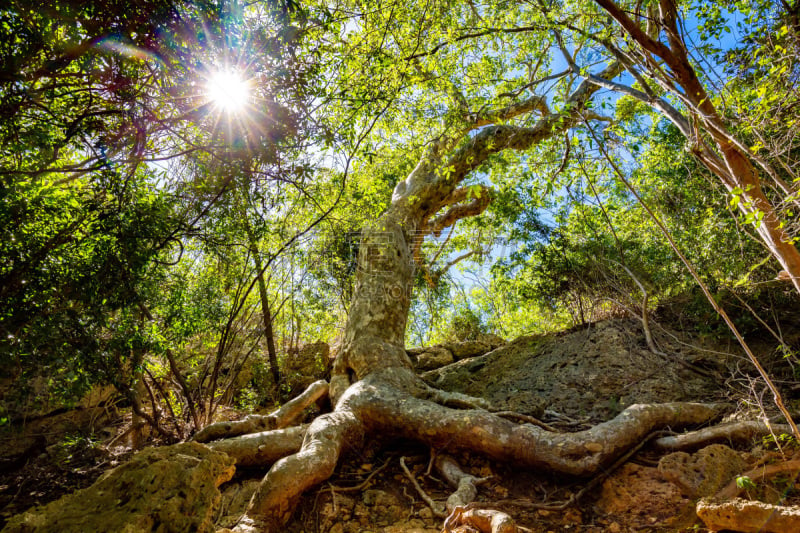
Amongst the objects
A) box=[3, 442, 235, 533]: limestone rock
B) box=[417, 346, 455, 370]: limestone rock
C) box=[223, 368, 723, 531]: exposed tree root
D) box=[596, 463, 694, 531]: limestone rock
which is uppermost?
box=[417, 346, 455, 370]: limestone rock

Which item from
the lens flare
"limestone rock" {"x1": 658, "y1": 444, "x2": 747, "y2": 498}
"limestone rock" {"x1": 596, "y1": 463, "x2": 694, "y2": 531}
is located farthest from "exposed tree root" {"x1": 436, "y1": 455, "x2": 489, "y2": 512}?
the lens flare

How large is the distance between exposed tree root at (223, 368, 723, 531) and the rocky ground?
7.4 inches

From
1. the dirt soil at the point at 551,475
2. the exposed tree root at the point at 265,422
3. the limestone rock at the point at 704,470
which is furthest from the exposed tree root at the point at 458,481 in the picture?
the exposed tree root at the point at 265,422

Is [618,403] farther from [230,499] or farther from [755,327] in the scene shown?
[230,499]

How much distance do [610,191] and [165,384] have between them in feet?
30.6

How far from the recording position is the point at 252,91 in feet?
11.1

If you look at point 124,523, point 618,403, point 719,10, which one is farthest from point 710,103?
point 124,523

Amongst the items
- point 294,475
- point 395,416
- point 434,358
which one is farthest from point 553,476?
point 434,358

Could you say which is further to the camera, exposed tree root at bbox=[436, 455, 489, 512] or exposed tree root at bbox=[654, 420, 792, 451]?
exposed tree root at bbox=[654, 420, 792, 451]

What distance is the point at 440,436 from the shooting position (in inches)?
147

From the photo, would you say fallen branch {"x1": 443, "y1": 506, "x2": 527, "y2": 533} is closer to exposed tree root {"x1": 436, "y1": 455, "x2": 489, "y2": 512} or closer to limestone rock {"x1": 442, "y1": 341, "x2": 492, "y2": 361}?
exposed tree root {"x1": 436, "y1": 455, "x2": 489, "y2": 512}

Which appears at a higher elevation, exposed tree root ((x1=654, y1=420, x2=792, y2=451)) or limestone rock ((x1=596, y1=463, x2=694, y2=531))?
exposed tree root ((x1=654, y1=420, x2=792, y2=451))

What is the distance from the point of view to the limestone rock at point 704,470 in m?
2.58

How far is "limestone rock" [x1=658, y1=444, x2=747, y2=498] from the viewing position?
258cm
